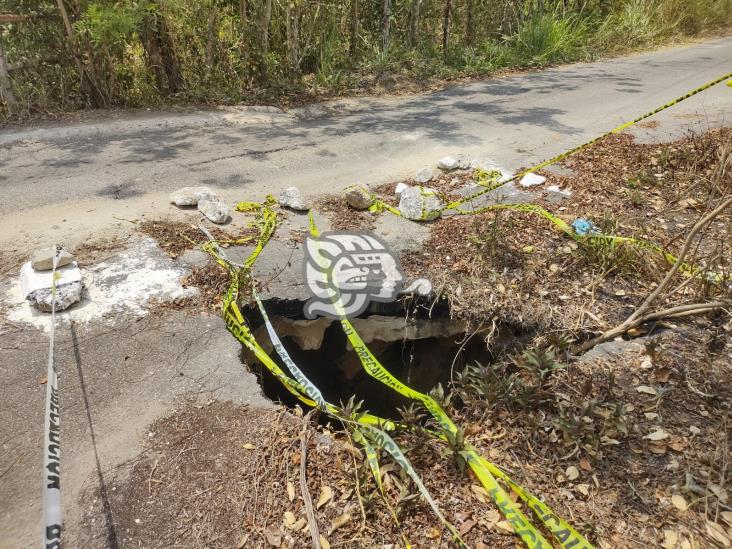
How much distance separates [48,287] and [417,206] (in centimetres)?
300

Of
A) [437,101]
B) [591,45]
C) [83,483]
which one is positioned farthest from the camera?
[591,45]

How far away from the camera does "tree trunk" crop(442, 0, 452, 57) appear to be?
10.9m

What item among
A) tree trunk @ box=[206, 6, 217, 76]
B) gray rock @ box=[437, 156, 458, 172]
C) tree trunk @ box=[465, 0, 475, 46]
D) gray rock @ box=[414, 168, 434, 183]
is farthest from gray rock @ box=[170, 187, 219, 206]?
tree trunk @ box=[465, 0, 475, 46]

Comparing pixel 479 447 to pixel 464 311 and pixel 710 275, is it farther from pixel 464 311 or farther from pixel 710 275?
pixel 710 275

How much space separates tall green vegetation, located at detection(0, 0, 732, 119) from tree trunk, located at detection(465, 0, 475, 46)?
0.09 ft

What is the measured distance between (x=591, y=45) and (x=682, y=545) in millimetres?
13265

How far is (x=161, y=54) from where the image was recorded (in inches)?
297

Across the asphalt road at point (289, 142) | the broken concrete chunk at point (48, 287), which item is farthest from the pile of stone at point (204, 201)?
the broken concrete chunk at point (48, 287)

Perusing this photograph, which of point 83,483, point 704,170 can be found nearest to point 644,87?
point 704,170

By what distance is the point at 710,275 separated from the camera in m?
3.40

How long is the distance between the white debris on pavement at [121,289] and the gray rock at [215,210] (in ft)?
2.07

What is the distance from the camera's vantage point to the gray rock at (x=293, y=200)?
454 cm

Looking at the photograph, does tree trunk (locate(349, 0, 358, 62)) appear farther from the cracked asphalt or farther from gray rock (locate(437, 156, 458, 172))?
gray rock (locate(437, 156, 458, 172))

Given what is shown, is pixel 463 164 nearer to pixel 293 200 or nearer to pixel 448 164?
pixel 448 164
